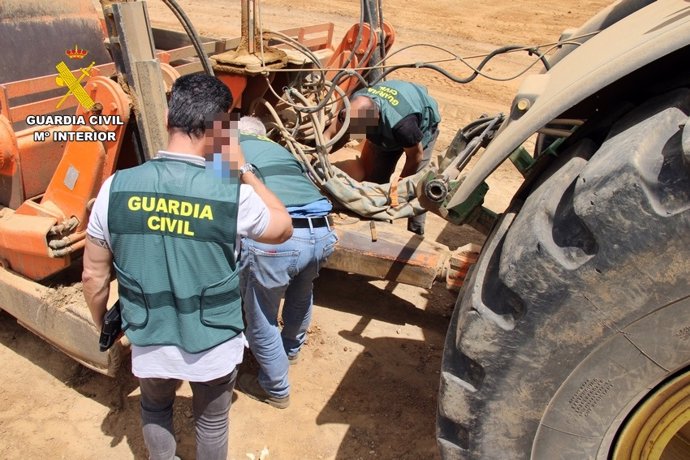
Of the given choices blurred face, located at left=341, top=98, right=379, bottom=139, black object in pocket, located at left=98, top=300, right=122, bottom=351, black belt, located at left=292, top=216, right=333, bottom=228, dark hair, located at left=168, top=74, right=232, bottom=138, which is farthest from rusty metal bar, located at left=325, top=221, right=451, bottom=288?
dark hair, located at left=168, top=74, right=232, bottom=138

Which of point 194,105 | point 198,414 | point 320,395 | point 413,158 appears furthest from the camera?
point 413,158

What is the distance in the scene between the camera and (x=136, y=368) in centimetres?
237

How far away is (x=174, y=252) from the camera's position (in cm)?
218

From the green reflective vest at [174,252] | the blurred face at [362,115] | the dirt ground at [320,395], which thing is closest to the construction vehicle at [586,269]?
the green reflective vest at [174,252]

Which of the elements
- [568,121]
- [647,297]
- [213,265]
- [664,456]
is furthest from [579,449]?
[213,265]

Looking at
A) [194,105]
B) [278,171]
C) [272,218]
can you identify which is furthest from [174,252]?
[278,171]

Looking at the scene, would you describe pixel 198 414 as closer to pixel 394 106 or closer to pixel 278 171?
pixel 278 171

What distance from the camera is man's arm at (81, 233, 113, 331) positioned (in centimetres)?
228

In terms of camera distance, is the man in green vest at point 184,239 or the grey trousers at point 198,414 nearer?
the man in green vest at point 184,239

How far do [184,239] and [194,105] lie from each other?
45cm

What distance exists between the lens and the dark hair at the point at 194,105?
2121 mm

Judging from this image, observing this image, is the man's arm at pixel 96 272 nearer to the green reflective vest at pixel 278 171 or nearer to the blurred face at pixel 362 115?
the green reflective vest at pixel 278 171

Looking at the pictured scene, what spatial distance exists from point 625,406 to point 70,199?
2.68 metres

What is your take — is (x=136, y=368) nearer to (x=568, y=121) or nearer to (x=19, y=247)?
(x=19, y=247)
